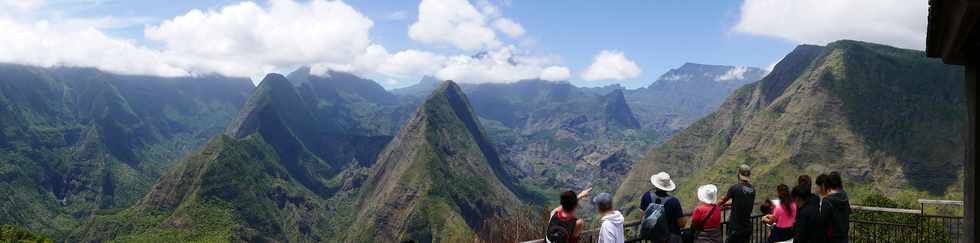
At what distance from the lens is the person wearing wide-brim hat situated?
7.40m

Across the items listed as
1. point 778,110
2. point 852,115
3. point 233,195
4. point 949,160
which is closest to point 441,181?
point 233,195

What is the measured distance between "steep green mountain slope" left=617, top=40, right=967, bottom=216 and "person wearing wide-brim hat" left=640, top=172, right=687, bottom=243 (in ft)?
346

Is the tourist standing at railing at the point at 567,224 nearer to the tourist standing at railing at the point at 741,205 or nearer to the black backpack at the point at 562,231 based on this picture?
the black backpack at the point at 562,231

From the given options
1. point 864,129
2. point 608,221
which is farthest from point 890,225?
point 864,129

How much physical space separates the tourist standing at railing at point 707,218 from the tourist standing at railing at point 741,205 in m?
0.21

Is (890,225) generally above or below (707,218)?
below

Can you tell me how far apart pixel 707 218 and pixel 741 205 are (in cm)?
51

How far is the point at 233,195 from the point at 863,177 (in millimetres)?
150869

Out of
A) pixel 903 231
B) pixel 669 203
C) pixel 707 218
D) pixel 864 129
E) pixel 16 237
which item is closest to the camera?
pixel 669 203

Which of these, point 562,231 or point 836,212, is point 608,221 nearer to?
point 562,231

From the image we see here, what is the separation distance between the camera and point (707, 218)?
26.1 feet

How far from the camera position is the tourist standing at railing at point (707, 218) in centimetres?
794

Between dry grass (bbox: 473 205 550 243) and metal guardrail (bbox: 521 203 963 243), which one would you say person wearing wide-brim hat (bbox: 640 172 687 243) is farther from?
dry grass (bbox: 473 205 550 243)

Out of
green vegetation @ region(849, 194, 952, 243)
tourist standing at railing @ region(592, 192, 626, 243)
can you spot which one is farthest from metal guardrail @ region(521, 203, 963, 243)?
tourist standing at railing @ region(592, 192, 626, 243)
